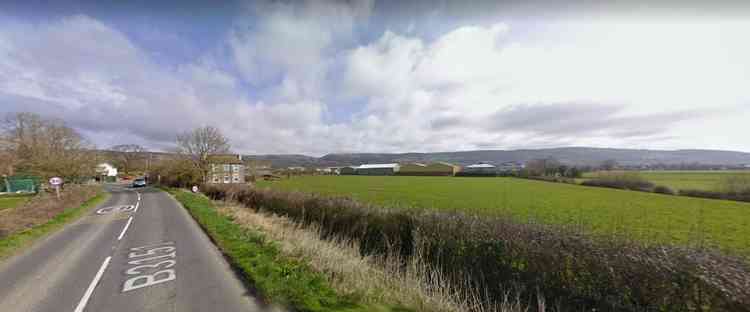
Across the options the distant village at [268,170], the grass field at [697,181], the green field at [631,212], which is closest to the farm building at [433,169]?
the distant village at [268,170]

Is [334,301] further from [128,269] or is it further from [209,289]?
[128,269]

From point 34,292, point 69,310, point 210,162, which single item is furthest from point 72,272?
point 210,162

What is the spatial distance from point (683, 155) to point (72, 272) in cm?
14930

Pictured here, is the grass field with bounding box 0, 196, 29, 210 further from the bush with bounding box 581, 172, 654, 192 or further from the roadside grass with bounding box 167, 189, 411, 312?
the bush with bounding box 581, 172, 654, 192

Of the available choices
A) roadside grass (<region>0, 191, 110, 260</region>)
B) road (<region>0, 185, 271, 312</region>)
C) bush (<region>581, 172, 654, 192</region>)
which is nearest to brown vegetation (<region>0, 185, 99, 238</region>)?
roadside grass (<region>0, 191, 110, 260</region>)

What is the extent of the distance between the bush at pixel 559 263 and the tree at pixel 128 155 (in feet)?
300

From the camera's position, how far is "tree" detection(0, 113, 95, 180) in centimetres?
2250

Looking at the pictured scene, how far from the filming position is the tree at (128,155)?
2872 inches

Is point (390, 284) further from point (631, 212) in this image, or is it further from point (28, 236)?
point (631, 212)

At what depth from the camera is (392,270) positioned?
6883 millimetres

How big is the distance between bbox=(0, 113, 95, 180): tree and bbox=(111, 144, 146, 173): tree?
2126 inches

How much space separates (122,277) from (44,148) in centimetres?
3024

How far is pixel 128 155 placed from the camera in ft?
244

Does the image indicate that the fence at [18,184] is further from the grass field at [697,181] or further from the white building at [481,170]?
the white building at [481,170]
